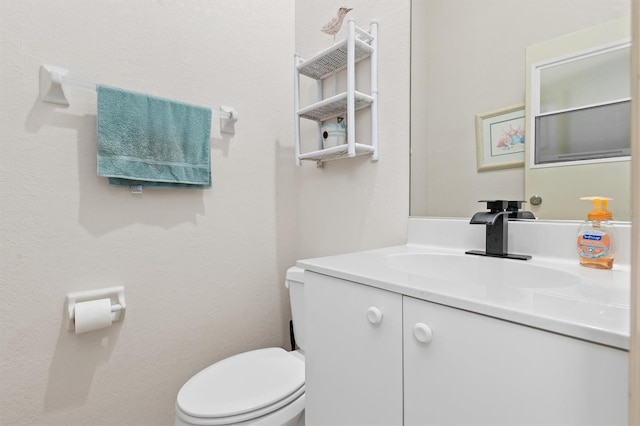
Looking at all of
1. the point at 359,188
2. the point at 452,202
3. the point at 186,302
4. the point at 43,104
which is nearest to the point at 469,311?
the point at 452,202

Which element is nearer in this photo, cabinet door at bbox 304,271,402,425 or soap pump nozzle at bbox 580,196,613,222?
cabinet door at bbox 304,271,402,425

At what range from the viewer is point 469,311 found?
1.58ft

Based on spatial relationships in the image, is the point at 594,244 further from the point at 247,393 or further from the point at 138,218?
the point at 138,218

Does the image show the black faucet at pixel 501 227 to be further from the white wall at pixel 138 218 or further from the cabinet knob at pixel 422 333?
the white wall at pixel 138 218

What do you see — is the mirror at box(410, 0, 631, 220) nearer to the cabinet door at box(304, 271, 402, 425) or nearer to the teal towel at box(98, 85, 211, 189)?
the cabinet door at box(304, 271, 402, 425)

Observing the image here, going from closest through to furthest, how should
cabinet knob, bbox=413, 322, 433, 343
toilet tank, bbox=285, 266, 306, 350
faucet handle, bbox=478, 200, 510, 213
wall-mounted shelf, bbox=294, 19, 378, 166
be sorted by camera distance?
cabinet knob, bbox=413, 322, 433, 343, faucet handle, bbox=478, 200, 510, 213, wall-mounted shelf, bbox=294, 19, 378, 166, toilet tank, bbox=285, 266, 306, 350

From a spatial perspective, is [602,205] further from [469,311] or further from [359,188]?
[359,188]

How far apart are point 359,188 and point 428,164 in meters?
0.29

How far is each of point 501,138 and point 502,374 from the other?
74 centimetres

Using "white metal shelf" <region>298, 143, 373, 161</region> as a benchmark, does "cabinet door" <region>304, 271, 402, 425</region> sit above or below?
below

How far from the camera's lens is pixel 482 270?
2.80 feet

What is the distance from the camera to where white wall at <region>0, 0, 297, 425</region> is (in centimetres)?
96

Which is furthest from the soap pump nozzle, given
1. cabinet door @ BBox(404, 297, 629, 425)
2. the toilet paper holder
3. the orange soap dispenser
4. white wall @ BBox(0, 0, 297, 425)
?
the toilet paper holder

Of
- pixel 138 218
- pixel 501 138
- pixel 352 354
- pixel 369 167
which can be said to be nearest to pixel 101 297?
pixel 138 218
